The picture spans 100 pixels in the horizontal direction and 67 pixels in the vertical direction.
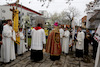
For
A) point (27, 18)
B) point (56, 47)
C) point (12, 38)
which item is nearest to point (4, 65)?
point (12, 38)

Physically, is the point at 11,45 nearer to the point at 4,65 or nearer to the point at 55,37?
the point at 4,65

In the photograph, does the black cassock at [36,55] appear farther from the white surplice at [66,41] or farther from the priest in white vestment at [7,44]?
the white surplice at [66,41]

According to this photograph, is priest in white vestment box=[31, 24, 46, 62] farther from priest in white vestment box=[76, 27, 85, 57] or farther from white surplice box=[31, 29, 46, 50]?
priest in white vestment box=[76, 27, 85, 57]

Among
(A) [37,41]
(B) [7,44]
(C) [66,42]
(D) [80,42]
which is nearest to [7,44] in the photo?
(B) [7,44]

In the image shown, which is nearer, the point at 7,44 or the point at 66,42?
the point at 7,44

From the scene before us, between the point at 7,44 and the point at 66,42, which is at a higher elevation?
the point at 7,44

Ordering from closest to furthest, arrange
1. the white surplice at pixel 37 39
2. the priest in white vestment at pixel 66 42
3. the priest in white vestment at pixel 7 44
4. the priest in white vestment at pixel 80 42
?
the priest in white vestment at pixel 7 44
the white surplice at pixel 37 39
the priest in white vestment at pixel 80 42
the priest in white vestment at pixel 66 42

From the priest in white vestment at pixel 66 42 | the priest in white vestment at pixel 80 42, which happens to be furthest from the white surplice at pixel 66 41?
the priest in white vestment at pixel 80 42

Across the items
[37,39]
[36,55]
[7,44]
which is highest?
[37,39]

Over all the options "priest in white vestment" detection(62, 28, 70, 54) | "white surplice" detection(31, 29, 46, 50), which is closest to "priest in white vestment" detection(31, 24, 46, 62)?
"white surplice" detection(31, 29, 46, 50)

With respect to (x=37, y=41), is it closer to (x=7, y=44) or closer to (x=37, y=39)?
(x=37, y=39)

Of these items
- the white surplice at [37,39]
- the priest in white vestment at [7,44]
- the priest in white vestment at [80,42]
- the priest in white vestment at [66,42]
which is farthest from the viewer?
the priest in white vestment at [66,42]

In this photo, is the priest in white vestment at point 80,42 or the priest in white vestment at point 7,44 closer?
the priest in white vestment at point 7,44

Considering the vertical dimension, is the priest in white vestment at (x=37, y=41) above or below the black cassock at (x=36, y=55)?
above
